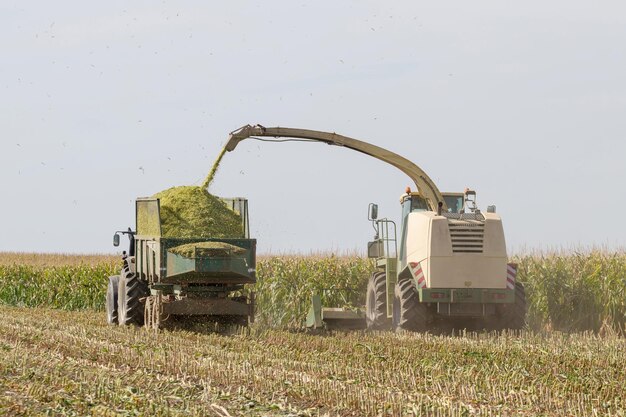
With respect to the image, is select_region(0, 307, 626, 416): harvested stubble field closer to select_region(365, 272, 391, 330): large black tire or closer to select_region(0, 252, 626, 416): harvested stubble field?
select_region(0, 252, 626, 416): harvested stubble field

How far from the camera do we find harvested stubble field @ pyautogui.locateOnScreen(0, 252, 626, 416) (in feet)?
29.4

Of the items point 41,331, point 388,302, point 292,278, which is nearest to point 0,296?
point 292,278

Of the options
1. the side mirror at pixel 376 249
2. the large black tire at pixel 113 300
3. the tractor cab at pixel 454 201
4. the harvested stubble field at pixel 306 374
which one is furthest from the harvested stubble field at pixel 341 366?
the tractor cab at pixel 454 201

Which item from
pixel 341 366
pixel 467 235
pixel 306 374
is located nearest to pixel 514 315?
pixel 467 235

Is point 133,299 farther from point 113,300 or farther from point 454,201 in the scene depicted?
point 454,201

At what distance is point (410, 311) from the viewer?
651 inches

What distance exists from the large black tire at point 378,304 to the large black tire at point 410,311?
82cm

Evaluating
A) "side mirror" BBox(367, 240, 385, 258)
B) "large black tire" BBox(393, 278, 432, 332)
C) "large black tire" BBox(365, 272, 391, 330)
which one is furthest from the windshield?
"large black tire" BBox(365, 272, 391, 330)

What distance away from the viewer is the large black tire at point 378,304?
17.8m

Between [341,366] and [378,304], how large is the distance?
6.26 m

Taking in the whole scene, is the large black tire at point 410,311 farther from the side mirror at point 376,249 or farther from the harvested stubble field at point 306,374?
the side mirror at point 376,249

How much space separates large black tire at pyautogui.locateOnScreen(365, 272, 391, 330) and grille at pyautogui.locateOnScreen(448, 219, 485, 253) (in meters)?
1.88

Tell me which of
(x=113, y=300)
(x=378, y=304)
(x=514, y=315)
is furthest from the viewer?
(x=113, y=300)

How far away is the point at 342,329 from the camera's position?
17.8 metres
